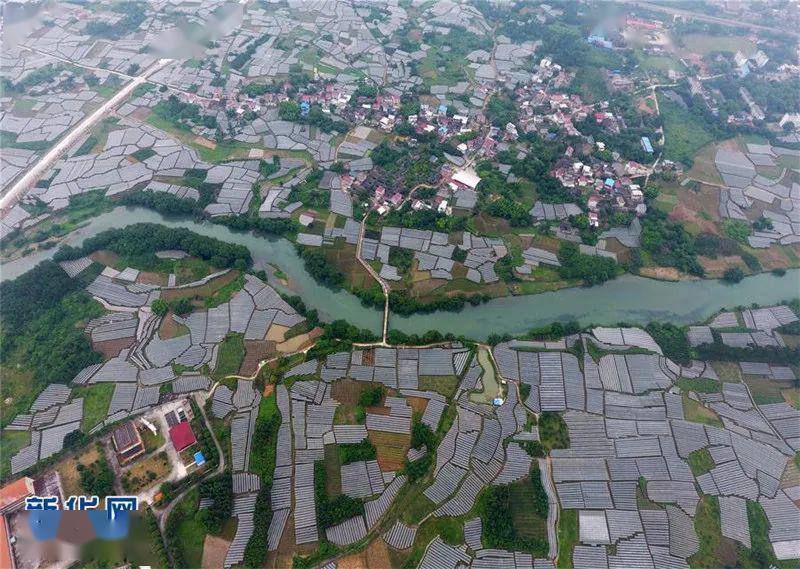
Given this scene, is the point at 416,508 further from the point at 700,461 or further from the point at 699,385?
the point at 699,385

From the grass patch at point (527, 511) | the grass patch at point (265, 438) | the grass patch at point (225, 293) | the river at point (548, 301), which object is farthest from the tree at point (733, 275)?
the grass patch at point (225, 293)

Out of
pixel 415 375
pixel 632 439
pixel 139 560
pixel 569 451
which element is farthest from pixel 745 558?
pixel 139 560

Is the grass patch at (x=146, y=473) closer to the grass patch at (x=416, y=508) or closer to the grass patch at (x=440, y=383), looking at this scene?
the grass patch at (x=416, y=508)

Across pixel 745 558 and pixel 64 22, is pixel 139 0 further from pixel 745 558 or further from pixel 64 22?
pixel 745 558

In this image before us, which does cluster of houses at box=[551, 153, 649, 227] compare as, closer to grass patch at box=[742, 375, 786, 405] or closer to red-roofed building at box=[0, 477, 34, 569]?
grass patch at box=[742, 375, 786, 405]

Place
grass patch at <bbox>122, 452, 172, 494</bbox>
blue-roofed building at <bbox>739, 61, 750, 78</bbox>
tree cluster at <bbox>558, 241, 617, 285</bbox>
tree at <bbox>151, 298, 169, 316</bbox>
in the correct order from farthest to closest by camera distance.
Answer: blue-roofed building at <bbox>739, 61, 750, 78</bbox> < tree cluster at <bbox>558, 241, 617, 285</bbox> < tree at <bbox>151, 298, 169, 316</bbox> < grass patch at <bbox>122, 452, 172, 494</bbox>

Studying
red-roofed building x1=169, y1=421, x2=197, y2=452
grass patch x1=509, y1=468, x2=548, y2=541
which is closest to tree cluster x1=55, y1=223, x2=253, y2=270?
red-roofed building x1=169, y1=421, x2=197, y2=452
